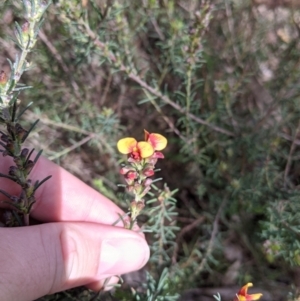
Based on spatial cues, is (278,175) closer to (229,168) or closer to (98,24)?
(229,168)

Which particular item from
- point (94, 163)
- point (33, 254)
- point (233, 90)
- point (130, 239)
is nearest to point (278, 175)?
point (233, 90)

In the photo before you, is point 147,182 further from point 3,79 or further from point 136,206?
point 3,79

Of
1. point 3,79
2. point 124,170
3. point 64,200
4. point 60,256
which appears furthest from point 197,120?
point 3,79

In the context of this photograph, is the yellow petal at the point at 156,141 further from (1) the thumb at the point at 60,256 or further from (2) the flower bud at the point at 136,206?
(1) the thumb at the point at 60,256

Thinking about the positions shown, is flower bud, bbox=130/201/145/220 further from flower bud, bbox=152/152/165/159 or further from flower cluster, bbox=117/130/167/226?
flower bud, bbox=152/152/165/159

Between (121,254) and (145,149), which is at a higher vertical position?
(145,149)

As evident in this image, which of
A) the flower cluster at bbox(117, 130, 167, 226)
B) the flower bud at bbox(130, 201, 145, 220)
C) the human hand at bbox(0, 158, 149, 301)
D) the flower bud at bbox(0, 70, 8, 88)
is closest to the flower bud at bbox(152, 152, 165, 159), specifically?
the flower cluster at bbox(117, 130, 167, 226)
